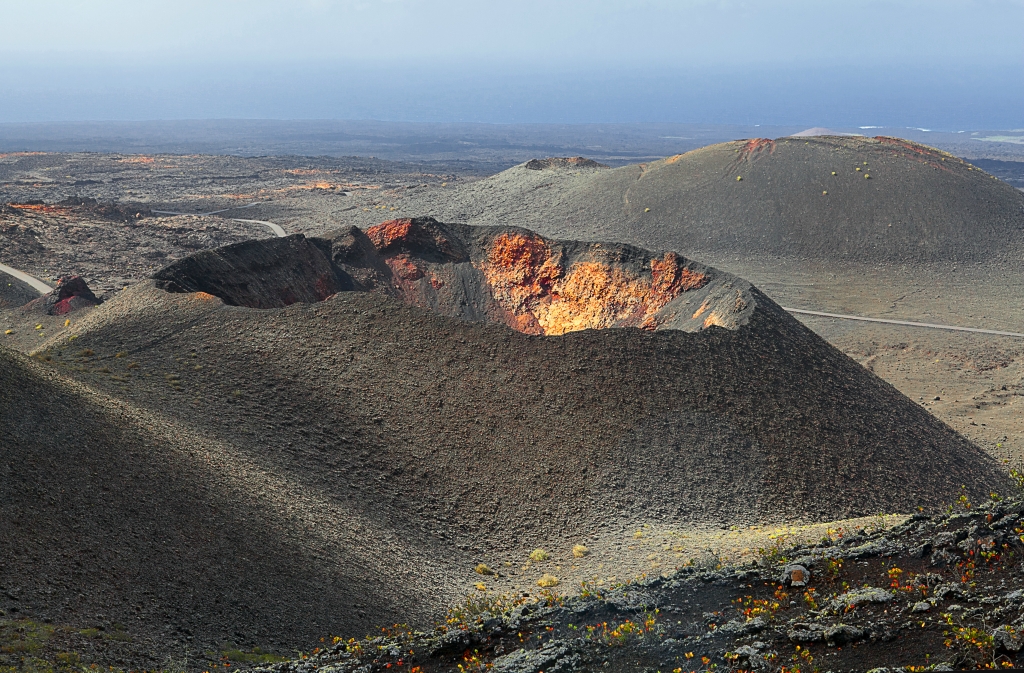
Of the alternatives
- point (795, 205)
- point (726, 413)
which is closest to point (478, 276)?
point (726, 413)

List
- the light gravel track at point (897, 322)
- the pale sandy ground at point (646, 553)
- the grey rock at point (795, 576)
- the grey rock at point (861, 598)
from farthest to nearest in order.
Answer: the light gravel track at point (897, 322) < the pale sandy ground at point (646, 553) < the grey rock at point (795, 576) < the grey rock at point (861, 598)

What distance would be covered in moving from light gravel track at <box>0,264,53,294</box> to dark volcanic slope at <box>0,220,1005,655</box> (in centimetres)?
2673

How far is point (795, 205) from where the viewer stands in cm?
6119

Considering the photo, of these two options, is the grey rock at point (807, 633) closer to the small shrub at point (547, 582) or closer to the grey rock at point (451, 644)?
the grey rock at point (451, 644)

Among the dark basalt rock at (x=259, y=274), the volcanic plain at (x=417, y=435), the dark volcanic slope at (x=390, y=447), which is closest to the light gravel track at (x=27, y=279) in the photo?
the volcanic plain at (x=417, y=435)

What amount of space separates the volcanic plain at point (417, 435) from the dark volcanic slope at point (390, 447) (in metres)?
0.06

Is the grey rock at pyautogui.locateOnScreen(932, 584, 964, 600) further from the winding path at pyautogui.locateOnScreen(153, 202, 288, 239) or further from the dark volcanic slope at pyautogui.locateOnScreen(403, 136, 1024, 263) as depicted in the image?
the winding path at pyautogui.locateOnScreen(153, 202, 288, 239)

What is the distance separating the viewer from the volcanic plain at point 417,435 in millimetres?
13375

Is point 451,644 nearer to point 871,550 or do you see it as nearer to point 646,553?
point 871,550

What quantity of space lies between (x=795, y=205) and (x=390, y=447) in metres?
49.1

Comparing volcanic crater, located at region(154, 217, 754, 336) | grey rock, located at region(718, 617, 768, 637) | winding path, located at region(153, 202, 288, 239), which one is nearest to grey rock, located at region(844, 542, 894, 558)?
grey rock, located at region(718, 617, 768, 637)

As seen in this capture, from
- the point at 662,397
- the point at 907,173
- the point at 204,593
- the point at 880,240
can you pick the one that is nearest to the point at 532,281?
the point at 662,397

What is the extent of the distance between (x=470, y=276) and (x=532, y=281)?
234 cm

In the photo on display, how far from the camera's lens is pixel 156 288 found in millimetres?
24562
